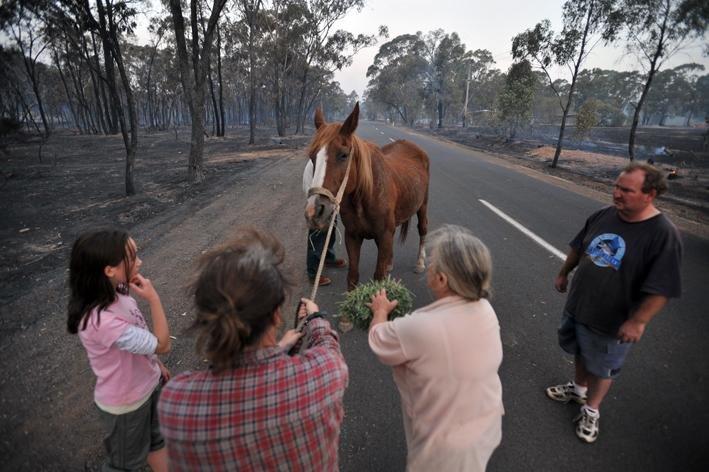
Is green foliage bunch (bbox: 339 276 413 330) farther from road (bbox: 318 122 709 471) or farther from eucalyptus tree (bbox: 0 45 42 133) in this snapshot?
eucalyptus tree (bbox: 0 45 42 133)

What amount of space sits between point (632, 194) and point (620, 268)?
480 millimetres

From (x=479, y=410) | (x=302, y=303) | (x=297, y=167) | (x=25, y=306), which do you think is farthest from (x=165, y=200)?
(x=479, y=410)

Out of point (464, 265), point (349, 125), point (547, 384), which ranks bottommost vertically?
point (547, 384)

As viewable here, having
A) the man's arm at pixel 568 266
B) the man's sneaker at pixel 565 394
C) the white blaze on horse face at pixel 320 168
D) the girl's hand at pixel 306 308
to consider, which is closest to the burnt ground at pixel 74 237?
the girl's hand at pixel 306 308

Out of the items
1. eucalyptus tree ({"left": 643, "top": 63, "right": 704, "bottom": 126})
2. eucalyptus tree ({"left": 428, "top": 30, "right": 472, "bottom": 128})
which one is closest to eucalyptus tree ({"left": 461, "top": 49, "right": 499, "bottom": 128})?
eucalyptus tree ({"left": 428, "top": 30, "right": 472, "bottom": 128})

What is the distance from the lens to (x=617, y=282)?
2.19 m

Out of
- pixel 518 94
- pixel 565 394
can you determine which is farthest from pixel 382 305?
pixel 518 94

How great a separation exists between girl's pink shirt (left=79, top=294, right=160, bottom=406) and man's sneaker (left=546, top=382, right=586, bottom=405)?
2840 mm

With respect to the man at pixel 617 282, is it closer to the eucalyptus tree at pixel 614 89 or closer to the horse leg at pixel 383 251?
the horse leg at pixel 383 251

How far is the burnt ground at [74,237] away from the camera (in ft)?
7.68

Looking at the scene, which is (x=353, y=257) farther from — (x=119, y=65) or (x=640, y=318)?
(x=119, y=65)

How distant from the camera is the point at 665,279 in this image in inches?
77.7

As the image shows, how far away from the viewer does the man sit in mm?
2006

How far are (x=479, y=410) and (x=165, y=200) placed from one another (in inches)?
343
